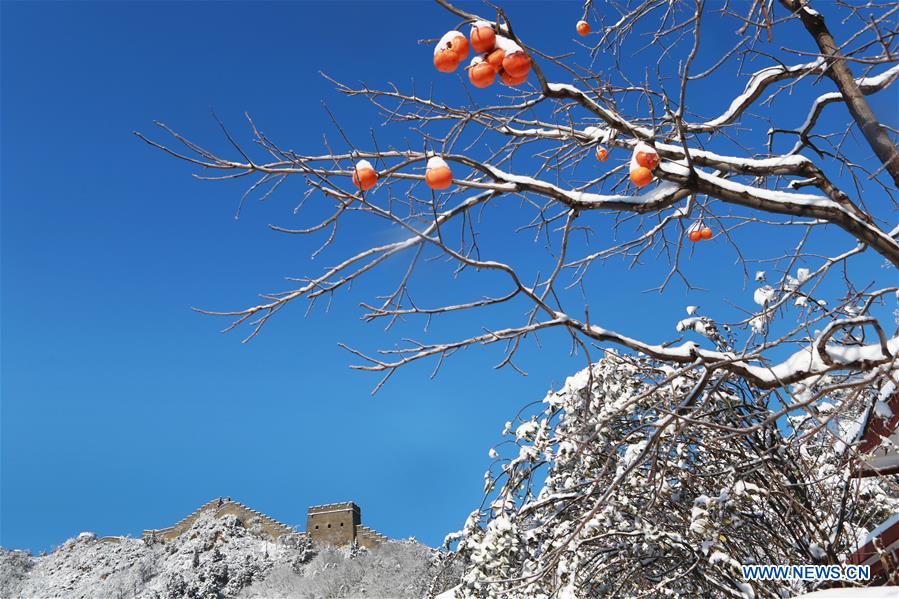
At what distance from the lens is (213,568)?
101ft

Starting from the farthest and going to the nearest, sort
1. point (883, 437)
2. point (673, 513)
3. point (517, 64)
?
1. point (673, 513)
2. point (883, 437)
3. point (517, 64)

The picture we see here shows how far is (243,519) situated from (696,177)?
41.2m

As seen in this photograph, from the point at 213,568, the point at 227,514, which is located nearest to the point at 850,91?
the point at 213,568

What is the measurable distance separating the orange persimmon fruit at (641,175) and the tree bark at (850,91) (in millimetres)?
1408

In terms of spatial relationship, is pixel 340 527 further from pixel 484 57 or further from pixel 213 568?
pixel 484 57

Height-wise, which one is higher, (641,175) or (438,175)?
(438,175)

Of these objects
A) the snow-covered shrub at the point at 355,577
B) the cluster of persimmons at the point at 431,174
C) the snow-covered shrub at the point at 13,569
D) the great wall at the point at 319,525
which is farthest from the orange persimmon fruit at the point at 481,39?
the snow-covered shrub at the point at 13,569

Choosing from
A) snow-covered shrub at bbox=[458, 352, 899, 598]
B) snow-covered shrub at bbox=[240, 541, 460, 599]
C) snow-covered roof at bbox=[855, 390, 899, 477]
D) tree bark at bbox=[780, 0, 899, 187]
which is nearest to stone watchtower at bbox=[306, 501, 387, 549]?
snow-covered shrub at bbox=[240, 541, 460, 599]

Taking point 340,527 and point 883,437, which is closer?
point 883,437

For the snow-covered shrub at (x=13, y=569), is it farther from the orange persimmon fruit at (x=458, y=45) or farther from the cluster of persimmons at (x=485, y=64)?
the orange persimmon fruit at (x=458, y=45)

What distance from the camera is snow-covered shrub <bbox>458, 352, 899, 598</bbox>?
4.81 meters

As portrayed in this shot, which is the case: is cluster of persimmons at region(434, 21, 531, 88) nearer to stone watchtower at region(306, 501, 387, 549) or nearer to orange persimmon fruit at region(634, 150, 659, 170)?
orange persimmon fruit at region(634, 150, 659, 170)

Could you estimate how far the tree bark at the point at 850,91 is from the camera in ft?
11.7

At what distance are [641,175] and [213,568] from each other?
111ft
